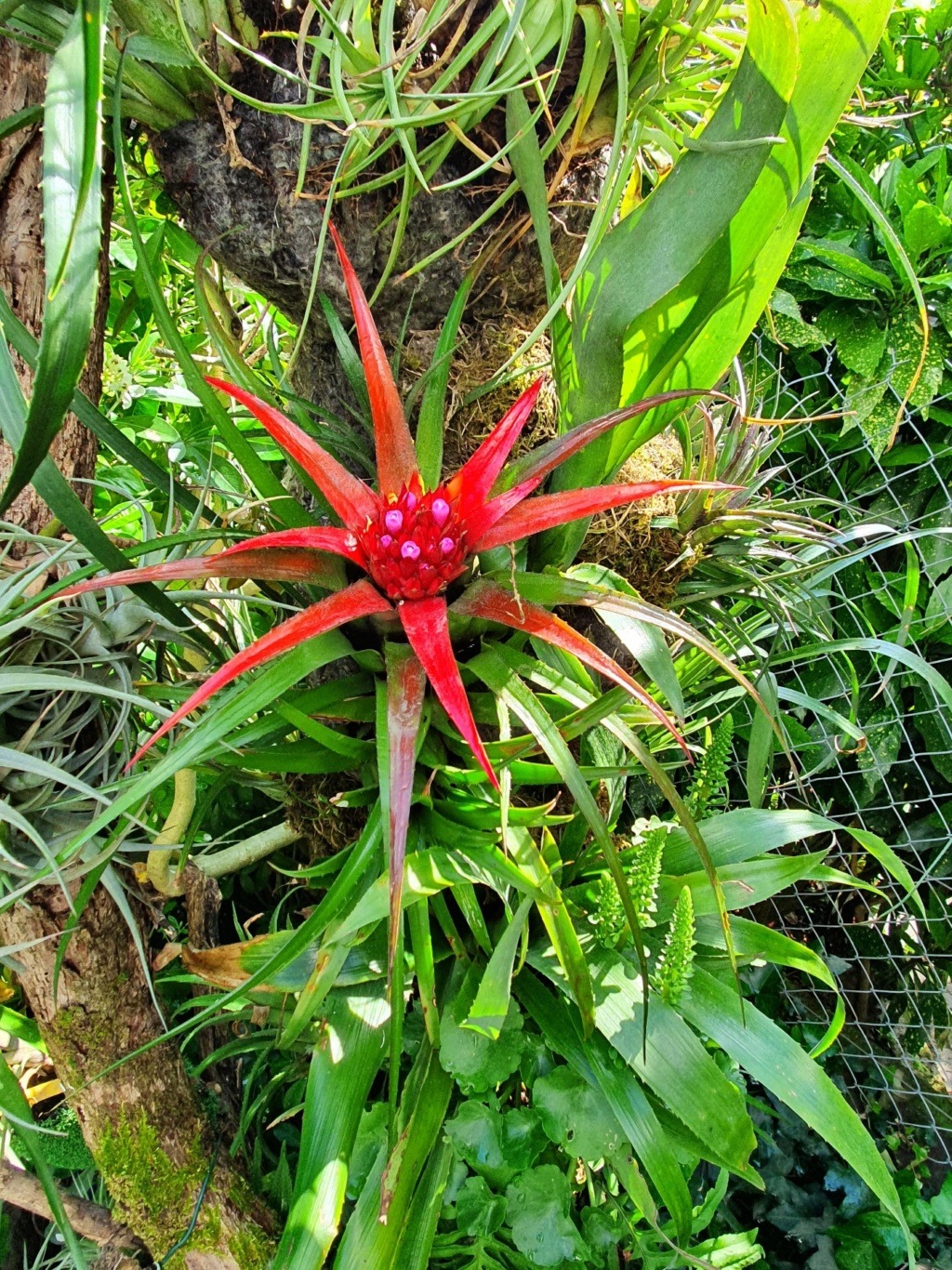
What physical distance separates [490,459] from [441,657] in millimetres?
168

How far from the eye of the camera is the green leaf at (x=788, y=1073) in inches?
27.0

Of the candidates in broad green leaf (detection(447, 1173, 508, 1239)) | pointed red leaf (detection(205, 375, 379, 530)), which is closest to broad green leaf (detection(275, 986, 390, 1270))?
broad green leaf (detection(447, 1173, 508, 1239))

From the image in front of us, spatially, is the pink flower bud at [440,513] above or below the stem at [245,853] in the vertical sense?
above

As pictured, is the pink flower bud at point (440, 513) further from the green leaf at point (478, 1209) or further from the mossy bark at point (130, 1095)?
the green leaf at point (478, 1209)

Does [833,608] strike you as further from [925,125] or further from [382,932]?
[382,932]

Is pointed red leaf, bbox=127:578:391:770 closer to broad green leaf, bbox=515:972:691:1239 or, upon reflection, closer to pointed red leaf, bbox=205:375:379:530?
pointed red leaf, bbox=205:375:379:530

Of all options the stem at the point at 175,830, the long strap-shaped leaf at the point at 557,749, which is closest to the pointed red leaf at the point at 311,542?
the long strap-shaped leaf at the point at 557,749

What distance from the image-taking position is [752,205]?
1.97ft

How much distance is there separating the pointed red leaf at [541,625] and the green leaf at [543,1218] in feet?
1.57

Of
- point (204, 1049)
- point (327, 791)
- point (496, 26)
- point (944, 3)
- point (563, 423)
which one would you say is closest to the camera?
point (496, 26)

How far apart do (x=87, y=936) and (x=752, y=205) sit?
0.86m

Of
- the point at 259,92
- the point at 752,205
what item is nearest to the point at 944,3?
the point at 752,205

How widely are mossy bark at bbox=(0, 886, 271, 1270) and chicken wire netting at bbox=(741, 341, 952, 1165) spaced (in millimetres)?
922

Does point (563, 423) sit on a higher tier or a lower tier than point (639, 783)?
higher
